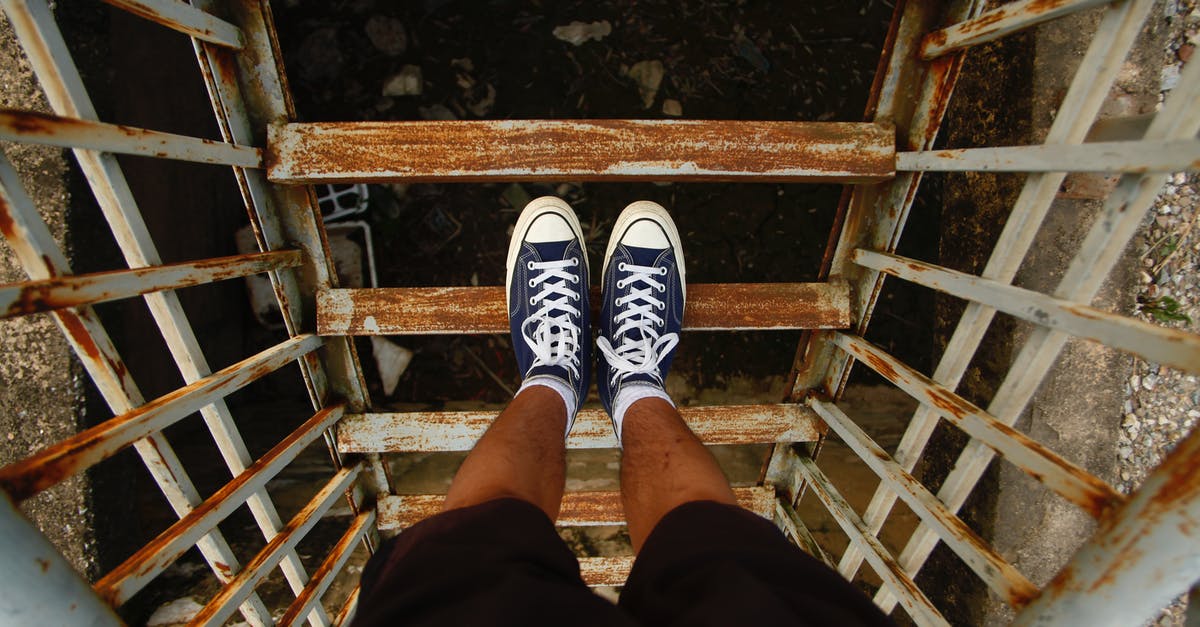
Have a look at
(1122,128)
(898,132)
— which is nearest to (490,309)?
(898,132)

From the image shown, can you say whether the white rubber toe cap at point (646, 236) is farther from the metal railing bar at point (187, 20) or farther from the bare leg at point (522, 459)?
the metal railing bar at point (187, 20)

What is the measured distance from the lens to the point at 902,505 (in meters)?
1.92

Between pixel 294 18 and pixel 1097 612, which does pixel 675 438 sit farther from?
pixel 294 18

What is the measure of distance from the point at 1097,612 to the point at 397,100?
A: 2.22 meters

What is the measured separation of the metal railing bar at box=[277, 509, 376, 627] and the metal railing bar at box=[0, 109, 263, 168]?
106 centimetres

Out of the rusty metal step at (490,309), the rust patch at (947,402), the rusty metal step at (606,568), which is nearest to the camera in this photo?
the rust patch at (947,402)

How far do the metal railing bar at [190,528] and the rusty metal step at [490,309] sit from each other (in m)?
0.31

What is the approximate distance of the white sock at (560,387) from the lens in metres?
1.38

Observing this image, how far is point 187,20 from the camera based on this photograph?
967mm

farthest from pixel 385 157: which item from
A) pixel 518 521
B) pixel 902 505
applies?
pixel 902 505

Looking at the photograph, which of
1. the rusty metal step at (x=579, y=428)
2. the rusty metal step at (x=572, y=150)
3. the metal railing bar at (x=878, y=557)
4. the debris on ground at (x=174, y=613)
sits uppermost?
the rusty metal step at (x=572, y=150)

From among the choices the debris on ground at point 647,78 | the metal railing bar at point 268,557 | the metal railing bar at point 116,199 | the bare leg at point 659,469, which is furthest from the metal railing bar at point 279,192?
the debris on ground at point 647,78

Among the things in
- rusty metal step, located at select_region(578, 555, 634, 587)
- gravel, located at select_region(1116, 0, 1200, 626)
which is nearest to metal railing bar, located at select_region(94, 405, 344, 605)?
rusty metal step, located at select_region(578, 555, 634, 587)

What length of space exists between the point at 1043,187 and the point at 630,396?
3.16 ft
